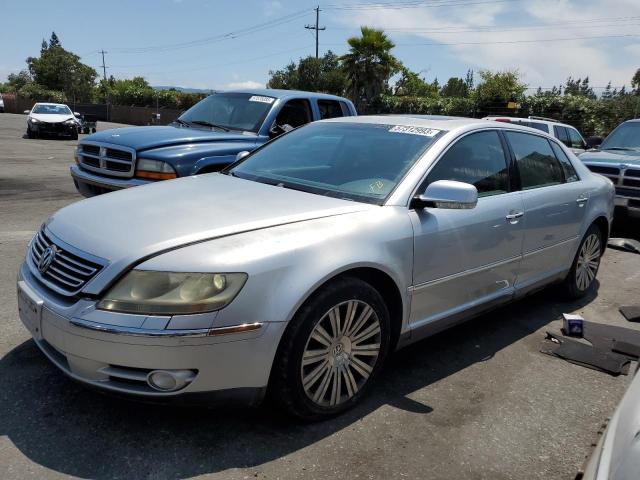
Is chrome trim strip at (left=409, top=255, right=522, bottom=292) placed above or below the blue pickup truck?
below

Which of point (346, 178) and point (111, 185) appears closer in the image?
point (346, 178)

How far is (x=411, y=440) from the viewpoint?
110 inches

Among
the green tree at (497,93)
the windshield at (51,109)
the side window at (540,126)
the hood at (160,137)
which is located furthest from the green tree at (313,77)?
the hood at (160,137)

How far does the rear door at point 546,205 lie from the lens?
4.16 m

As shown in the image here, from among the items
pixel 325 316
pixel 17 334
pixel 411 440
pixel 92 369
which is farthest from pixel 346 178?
pixel 17 334

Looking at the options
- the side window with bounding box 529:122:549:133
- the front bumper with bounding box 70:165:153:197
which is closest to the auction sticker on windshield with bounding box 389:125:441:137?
the front bumper with bounding box 70:165:153:197

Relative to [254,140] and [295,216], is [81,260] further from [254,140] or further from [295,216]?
[254,140]

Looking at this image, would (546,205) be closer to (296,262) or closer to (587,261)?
(587,261)

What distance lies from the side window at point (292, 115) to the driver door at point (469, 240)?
3539 mm

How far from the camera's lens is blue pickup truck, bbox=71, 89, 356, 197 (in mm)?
5832

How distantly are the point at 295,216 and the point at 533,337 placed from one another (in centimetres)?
247

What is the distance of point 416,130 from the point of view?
372 centimetres

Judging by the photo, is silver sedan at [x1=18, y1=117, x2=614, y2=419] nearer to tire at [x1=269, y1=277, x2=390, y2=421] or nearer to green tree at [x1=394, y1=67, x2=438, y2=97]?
tire at [x1=269, y1=277, x2=390, y2=421]

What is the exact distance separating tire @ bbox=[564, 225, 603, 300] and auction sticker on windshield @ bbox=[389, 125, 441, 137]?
7.20 feet
